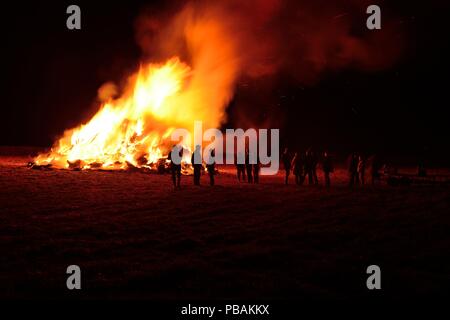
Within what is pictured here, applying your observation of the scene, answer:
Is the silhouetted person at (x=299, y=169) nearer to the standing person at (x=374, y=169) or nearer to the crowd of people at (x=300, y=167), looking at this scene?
the crowd of people at (x=300, y=167)

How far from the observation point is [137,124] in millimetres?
24078

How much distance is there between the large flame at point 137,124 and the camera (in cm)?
2252

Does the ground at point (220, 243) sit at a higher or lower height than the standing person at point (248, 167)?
lower

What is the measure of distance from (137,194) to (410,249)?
28.0ft

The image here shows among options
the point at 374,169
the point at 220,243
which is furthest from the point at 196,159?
the point at 220,243

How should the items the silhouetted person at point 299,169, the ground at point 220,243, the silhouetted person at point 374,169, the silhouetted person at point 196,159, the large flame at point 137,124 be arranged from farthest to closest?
the large flame at point 137,124
the silhouetted person at point 374,169
the silhouetted person at point 299,169
the silhouetted person at point 196,159
the ground at point 220,243

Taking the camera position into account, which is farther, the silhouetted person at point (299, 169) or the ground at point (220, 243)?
the silhouetted person at point (299, 169)

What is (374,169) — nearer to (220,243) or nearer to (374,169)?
(374,169)

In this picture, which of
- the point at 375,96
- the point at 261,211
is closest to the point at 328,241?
the point at 261,211

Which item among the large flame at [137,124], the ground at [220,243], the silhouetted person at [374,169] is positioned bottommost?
the ground at [220,243]

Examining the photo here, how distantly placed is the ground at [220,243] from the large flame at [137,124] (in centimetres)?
864

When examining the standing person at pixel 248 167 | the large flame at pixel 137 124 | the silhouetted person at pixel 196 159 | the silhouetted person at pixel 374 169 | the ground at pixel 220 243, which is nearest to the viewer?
the ground at pixel 220 243

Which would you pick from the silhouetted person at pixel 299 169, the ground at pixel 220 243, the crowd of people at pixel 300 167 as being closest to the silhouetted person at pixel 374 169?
the crowd of people at pixel 300 167

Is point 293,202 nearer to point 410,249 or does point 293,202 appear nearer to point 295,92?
point 410,249
